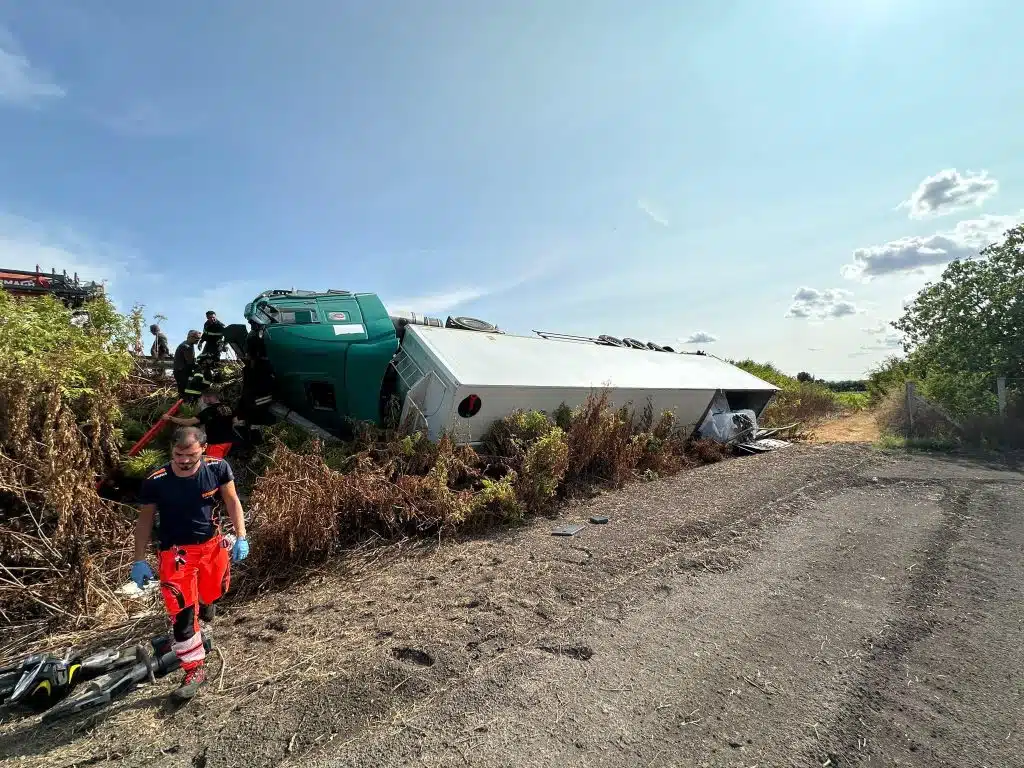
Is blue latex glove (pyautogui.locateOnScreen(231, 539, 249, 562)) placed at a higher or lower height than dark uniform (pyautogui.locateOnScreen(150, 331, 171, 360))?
lower

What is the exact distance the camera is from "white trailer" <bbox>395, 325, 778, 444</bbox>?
6.52 m

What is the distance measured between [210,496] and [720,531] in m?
4.78

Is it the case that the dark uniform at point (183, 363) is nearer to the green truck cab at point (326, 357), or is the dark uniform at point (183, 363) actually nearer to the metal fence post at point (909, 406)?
the green truck cab at point (326, 357)

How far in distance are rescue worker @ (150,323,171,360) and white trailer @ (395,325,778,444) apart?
382cm

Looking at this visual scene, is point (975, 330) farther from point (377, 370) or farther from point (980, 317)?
point (377, 370)

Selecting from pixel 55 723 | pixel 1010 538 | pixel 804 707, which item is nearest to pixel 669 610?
pixel 804 707

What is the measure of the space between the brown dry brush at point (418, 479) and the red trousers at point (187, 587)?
123 cm

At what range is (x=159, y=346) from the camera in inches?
323

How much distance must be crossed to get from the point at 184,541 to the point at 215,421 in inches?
154

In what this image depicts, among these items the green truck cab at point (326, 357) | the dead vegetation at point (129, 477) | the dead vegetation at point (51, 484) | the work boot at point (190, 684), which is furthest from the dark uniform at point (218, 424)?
the work boot at point (190, 684)

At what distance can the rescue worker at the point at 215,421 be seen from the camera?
5992 mm

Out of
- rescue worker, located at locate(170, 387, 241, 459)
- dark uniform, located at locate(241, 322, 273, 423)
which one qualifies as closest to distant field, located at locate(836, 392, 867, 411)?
dark uniform, located at locate(241, 322, 273, 423)

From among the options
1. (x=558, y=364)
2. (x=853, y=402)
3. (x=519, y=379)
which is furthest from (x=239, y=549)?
(x=853, y=402)

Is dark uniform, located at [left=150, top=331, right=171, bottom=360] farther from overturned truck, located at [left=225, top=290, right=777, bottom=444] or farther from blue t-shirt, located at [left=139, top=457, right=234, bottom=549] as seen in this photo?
blue t-shirt, located at [left=139, top=457, right=234, bottom=549]
